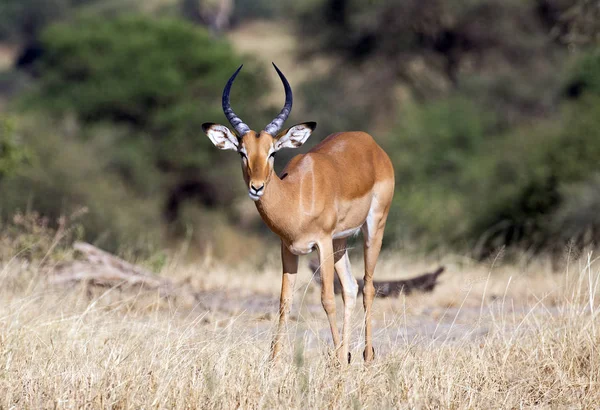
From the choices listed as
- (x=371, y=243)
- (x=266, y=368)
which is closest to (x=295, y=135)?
(x=371, y=243)

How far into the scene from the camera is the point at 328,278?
612 centimetres

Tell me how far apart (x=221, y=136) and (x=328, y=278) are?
3.60 ft

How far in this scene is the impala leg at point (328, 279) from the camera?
6.05 metres

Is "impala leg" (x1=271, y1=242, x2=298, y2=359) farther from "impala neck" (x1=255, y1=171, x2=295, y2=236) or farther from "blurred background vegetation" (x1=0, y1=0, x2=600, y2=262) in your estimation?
"blurred background vegetation" (x1=0, y1=0, x2=600, y2=262)

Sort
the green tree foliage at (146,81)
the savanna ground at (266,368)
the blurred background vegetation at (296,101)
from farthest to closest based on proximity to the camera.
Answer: the green tree foliage at (146,81) → the blurred background vegetation at (296,101) → the savanna ground at (266,368)

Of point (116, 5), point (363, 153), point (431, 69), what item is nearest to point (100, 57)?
point (431, 69)

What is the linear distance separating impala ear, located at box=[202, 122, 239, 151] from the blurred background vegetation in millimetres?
14385

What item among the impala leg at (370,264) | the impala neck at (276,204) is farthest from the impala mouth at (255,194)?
the impala leg at (370,264)

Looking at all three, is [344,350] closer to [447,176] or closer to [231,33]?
[447,176]

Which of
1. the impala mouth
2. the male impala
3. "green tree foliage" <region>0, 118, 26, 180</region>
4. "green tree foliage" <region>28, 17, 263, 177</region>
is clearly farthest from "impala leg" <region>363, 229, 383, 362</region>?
"green tree foliage" <region>28, 17, 263, 177</region>

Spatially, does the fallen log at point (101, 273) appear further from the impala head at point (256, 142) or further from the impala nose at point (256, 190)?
the impala nose at point (256, 190)

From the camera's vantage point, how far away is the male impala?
577cm

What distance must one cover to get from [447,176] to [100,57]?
11.1m

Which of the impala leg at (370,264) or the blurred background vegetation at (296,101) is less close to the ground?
the blurred background vegetation at (296,101)
